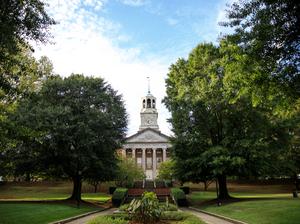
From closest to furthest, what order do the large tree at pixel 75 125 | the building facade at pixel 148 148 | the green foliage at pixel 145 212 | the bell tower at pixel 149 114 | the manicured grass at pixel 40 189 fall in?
1. the green foliage at pixel 145 212
2. the large tree at pixel 75 125
3. the manicured grass at pixel 40 189
4. the building facade at pixel 148 148
5. the bell tower at pixel 149 114

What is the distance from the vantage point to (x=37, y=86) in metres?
32.7

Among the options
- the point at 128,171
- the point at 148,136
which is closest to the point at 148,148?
the point at 148,136

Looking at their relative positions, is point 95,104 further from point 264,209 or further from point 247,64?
point 247,64

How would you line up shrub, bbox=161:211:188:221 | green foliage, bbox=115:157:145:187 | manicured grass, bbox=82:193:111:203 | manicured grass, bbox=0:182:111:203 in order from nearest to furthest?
shrub, bbox=161:211:188:221, manicured grass, bbox=82:193:111:203, manicured grass, bbox=0:182:111:203, green foliage, bbox=115:157:145:187

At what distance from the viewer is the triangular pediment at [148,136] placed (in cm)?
9400

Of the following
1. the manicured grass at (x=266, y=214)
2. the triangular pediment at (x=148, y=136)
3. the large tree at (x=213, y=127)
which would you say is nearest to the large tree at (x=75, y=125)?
the large tree at (x=213, y=127)

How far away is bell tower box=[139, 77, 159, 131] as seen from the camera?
3930 inches

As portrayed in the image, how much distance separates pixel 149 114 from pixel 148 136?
8169mm

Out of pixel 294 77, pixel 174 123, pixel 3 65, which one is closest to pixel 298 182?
pixel 174 123

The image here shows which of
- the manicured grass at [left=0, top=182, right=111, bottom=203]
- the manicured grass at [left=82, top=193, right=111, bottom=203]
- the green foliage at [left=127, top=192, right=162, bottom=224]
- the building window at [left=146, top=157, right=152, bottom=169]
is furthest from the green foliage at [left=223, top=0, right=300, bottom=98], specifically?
the building window at [left=146, top=157, right=152, bottom=169]

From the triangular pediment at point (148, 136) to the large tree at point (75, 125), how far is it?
5890cm

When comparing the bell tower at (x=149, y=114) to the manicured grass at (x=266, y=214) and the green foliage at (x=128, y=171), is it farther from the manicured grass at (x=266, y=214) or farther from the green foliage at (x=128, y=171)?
the manicured grass at (x=266, y=214)

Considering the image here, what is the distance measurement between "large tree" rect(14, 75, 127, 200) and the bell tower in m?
65.1

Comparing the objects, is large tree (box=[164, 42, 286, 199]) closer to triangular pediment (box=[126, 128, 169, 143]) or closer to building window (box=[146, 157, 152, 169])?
triangular pediment (box=[126, 128, 169, 143])
